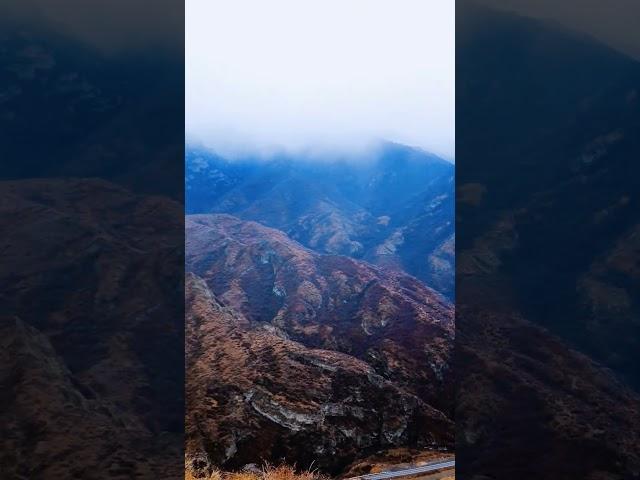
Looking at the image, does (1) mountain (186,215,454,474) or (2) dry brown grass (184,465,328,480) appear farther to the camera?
(1) mountain (186,215,454,474)

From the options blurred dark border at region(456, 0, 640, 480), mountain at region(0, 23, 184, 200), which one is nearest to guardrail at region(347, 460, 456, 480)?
blurred dark border at region(456, 0, 640, 480)

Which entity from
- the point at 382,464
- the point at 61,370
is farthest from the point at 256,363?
the point at 61,370

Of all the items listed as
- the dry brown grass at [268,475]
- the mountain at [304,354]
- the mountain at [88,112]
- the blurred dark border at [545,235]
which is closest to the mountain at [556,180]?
the blurred dark border at [545,235]

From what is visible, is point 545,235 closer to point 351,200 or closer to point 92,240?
point 92,240

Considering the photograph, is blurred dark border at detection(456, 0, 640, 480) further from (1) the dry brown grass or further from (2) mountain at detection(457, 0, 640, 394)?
(1) the dry brown grass

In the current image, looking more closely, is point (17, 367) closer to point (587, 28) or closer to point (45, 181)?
point (45, 181)
